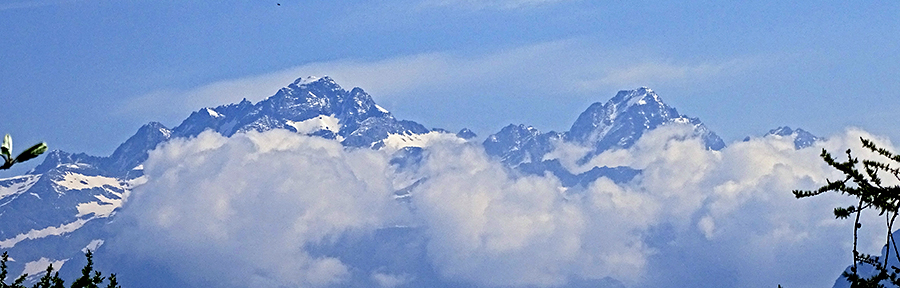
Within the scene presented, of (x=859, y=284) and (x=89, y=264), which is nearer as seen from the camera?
(x=859, y=284)

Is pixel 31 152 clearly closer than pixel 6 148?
No

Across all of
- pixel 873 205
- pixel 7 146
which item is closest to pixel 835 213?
pixel 873 205

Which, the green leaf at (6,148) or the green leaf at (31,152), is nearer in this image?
the green leaf at (6,148)

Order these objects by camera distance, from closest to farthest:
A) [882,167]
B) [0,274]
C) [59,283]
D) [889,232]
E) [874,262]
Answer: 1. [889,232]
2. [882,167]
3. [874,262]
4. [0,274]
5. [59,283]

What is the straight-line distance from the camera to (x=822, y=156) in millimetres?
12305

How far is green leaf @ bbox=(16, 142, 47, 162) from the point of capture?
9141 mm

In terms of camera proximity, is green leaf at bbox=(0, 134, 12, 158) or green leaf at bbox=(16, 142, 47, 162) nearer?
green leaf at bbox=(0, 134, 12, 158)

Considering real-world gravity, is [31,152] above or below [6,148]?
above

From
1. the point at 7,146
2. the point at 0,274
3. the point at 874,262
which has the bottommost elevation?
the point at 7,146

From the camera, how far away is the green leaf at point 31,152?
30.0ft

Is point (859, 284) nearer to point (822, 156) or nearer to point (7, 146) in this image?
point (822, 156)

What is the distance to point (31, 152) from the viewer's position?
9.26 m

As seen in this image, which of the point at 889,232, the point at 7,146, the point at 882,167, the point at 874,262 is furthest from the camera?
the point at 874,262

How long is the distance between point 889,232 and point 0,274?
1551 cm
